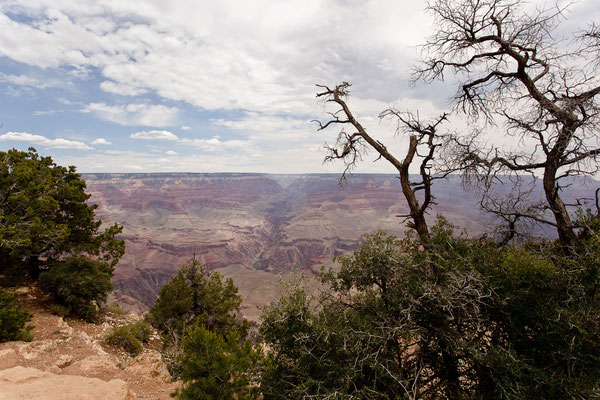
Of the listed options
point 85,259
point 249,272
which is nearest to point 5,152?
point 85,259

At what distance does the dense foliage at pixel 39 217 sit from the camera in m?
12.1

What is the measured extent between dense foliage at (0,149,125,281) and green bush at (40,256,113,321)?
93 cm

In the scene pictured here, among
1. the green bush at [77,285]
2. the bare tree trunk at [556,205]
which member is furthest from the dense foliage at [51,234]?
the bare tree trunk at [556,205]

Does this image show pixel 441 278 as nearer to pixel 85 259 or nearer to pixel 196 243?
pixel 85 259

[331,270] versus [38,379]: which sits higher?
[331,270]

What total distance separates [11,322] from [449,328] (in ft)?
45.6

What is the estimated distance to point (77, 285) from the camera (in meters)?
13.9

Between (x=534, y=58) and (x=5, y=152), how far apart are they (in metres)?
22.2

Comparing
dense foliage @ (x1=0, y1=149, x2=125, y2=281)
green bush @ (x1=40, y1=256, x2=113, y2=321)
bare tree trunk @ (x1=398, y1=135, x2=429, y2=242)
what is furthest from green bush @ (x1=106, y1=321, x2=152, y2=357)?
bare tree trunk @ (x1=398, y1=135, x2=429, y2=242)

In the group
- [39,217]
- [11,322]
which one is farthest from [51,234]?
[11,322]

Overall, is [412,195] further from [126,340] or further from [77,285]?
[77,285]

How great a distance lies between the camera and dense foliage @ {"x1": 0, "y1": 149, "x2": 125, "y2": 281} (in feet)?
39.6

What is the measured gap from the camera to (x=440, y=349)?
5.41 meters

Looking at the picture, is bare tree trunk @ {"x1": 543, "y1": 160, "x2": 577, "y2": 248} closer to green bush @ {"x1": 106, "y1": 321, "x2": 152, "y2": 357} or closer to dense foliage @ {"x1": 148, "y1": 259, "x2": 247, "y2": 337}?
dense foliage @ {"x1": 148, "y1": 259, "x2": 247, "y2": 337}
